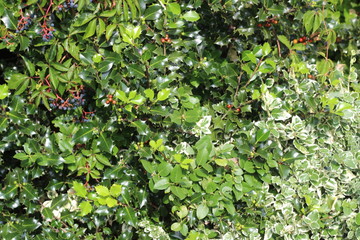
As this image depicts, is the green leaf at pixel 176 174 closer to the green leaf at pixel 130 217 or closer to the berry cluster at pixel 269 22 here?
the green leaf at pixel 130 217

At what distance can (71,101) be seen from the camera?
6.79 ft

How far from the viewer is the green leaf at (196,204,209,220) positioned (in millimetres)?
1922

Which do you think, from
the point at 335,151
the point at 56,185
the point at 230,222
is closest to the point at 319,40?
the point at 335,151

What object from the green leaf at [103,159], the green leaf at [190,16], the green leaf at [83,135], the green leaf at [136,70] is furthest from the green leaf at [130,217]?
the green leaf at [190,16]

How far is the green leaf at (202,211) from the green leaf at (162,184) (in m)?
0.22

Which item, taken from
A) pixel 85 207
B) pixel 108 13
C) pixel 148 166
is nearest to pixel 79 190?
pixel 85 207

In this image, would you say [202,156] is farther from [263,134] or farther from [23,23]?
[23,23]

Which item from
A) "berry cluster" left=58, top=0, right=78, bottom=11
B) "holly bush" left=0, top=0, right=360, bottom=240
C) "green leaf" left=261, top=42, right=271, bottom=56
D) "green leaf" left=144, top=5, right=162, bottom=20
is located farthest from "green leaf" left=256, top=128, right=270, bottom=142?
"berry cluster" left=58, top=0, right=78, bottom=11

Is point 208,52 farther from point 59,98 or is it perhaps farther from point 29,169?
point 29,169

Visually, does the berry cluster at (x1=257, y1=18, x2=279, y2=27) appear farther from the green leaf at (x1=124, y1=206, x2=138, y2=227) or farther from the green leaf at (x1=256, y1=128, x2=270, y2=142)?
the green leaf at (x1=124, y1=206, x2=138, y2=227)

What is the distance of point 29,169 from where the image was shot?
2.13m

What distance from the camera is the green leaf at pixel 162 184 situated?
1.82m

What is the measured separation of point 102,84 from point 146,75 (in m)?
0.21

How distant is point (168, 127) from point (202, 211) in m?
0.46
